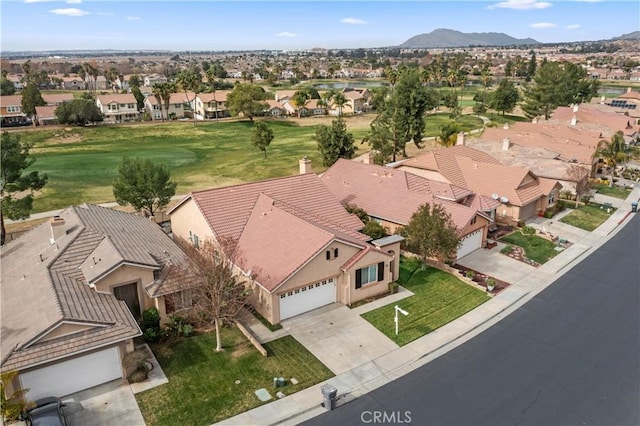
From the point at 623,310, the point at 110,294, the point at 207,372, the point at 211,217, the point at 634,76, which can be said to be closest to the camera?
the point at 207,372

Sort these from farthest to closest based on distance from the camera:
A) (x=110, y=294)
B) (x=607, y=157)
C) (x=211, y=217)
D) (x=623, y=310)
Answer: (x=607, y=157) → (x=211, y=217) → (x=623, y=310) → (x=110, y=294)

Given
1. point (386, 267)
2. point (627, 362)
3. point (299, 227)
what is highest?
point (299, 227)

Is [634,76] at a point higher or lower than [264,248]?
higher

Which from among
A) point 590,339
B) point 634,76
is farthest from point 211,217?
point 634,76

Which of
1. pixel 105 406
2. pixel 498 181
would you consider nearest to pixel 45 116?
pixel 498 181

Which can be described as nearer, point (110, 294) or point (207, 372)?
point (207, 372)

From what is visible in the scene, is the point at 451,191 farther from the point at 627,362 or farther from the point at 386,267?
the point at 627,362

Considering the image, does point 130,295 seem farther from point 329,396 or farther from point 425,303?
point 425,303
